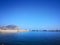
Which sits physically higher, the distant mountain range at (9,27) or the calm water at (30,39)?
the distant mountain range at (9,27)

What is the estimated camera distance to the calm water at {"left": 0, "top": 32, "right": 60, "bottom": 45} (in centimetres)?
276

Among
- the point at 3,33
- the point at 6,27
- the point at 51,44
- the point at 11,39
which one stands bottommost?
the point at 51,44

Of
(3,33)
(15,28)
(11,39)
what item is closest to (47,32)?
(15,28)

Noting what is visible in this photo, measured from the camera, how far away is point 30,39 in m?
2.83

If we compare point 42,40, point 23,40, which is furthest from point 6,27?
point 42,40

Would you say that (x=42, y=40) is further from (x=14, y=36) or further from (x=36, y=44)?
(x=14, y=36)

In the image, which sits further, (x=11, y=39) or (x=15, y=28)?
(x=11, y=39)

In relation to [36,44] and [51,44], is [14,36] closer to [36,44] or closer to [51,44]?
[36,44]

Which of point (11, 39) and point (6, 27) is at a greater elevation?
point (6, 27)

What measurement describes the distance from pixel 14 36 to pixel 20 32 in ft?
0.83

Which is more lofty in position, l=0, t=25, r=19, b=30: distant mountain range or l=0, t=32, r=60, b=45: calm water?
l=0, t=25, r=19, b=30: distant mountain range

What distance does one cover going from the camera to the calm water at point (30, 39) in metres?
2.76

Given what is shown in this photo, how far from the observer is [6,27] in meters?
2.77

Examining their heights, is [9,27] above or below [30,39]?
above
